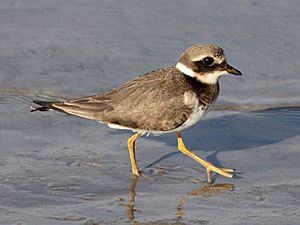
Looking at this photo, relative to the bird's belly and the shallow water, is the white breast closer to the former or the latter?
the bird's belly

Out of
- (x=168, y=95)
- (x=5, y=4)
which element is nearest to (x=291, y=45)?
(x=168, y=95)

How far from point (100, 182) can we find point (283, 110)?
2432 mm

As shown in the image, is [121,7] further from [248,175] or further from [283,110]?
[248,175]

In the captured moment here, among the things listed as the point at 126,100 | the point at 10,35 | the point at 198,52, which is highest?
the point at 198,52

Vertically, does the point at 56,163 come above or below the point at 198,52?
below

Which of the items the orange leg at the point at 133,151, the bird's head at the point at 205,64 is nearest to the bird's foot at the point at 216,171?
the orange leg at the point at 133,151

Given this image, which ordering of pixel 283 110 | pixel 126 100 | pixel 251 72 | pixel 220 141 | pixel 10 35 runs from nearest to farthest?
pixel 126 100 → pixel 220 141 → pixel 283 110 → pixel 251 72 → pixel 10 35

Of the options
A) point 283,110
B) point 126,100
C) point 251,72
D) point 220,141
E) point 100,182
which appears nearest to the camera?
point 100,182

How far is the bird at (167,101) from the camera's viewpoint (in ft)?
21.9

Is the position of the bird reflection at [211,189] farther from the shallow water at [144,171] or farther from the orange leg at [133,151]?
the orange leg at [133,151]

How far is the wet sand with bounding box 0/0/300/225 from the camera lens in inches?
231

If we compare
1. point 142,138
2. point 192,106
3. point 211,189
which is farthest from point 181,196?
point 142,138

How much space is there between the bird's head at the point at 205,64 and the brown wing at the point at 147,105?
0.12m

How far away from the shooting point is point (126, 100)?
22.3 ft
